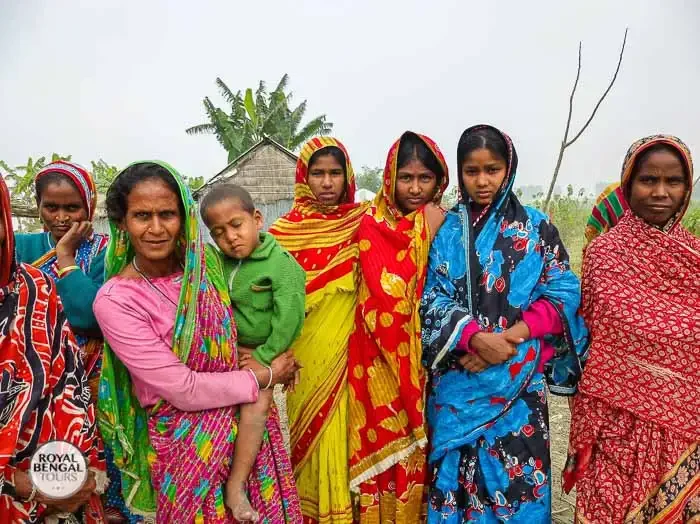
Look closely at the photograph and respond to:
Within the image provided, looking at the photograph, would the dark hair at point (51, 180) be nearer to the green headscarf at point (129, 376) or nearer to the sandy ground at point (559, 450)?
the green headscarf at point (129, 376)

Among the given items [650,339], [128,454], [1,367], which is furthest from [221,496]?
[650,339]

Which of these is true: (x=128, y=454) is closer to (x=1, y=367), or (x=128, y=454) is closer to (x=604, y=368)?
(x=1, y=367)

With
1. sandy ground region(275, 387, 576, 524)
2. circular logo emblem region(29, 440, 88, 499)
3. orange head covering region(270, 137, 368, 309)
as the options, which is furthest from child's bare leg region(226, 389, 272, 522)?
sandy ground region(275, 387, 576, 524)

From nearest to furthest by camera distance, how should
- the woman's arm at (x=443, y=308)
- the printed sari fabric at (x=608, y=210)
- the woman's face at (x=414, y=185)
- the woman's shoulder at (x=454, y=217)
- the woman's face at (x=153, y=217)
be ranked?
1. the woman's face at (x=153, y=217)
2. the woman's arm at (x=443, y=308)
3. the woman's shoulder at (x=454, y=217)
4. the woman's face at (x=414, y=185)
5. the printed sari fabric at (x=608, y=210)

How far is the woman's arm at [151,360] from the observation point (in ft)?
5.55

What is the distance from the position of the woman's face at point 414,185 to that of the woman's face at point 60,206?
1487mm

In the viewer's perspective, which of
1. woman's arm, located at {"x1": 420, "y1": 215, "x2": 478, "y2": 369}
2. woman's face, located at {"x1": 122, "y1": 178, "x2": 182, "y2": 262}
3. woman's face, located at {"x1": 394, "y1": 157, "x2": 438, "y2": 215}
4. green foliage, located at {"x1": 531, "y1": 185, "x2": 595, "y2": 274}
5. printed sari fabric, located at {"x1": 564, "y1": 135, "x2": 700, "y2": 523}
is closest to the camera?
woman's face, located at {"x1": 122, "y1": 178, "x2": 182, "y2": 262}

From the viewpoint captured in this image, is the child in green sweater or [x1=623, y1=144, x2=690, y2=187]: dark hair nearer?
the child in green sweater

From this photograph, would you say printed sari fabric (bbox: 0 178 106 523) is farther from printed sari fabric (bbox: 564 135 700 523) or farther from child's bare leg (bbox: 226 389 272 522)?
printed sari fabric (bbox: 564 135 700 523)

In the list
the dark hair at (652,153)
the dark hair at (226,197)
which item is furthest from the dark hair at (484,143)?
the dark hair at (226,197)

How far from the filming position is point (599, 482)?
82.3 inches

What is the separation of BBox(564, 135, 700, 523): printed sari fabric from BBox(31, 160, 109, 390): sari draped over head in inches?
83.6

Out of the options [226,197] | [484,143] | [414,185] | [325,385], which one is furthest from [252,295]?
[484,143]

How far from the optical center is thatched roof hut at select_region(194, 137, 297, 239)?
1277 cm
